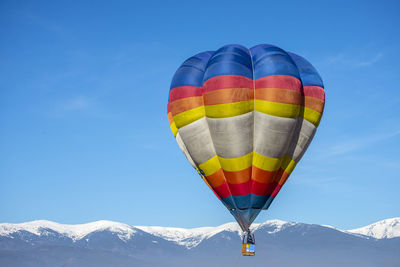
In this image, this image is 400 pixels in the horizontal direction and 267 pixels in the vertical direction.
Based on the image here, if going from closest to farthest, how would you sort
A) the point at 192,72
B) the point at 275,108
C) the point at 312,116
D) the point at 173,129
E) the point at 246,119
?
the point at 275,108 < the point at 246,119 < the point at 312,116 < the point at 192,72 < the point at 173,129

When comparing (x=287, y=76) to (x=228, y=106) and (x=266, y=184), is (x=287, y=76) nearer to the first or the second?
(x=228, y=106)

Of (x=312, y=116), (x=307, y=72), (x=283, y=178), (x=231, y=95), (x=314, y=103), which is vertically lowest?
(x=283, y=178)

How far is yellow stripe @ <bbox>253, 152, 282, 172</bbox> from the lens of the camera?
47.3m

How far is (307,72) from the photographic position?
1973 inches

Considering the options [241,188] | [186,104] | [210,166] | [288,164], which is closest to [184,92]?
[186,104]

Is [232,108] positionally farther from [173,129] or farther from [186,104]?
[173,129]

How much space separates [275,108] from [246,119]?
2511 mm

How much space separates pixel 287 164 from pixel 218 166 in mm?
6013

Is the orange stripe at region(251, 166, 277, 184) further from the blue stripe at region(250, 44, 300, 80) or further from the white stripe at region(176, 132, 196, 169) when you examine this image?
the blue stripe at region(250, 44, 300, 80)

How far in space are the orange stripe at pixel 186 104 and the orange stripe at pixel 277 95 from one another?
507 cm

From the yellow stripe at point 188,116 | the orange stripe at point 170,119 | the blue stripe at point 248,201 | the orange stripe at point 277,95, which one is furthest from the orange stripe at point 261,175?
the orange stripe at point 170,119

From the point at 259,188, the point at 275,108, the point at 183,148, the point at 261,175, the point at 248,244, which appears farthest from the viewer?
the point at 183,148

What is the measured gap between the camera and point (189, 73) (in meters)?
50.0

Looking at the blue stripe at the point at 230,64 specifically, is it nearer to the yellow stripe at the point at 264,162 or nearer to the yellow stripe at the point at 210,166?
the yellow stripe at the point at 264,162
